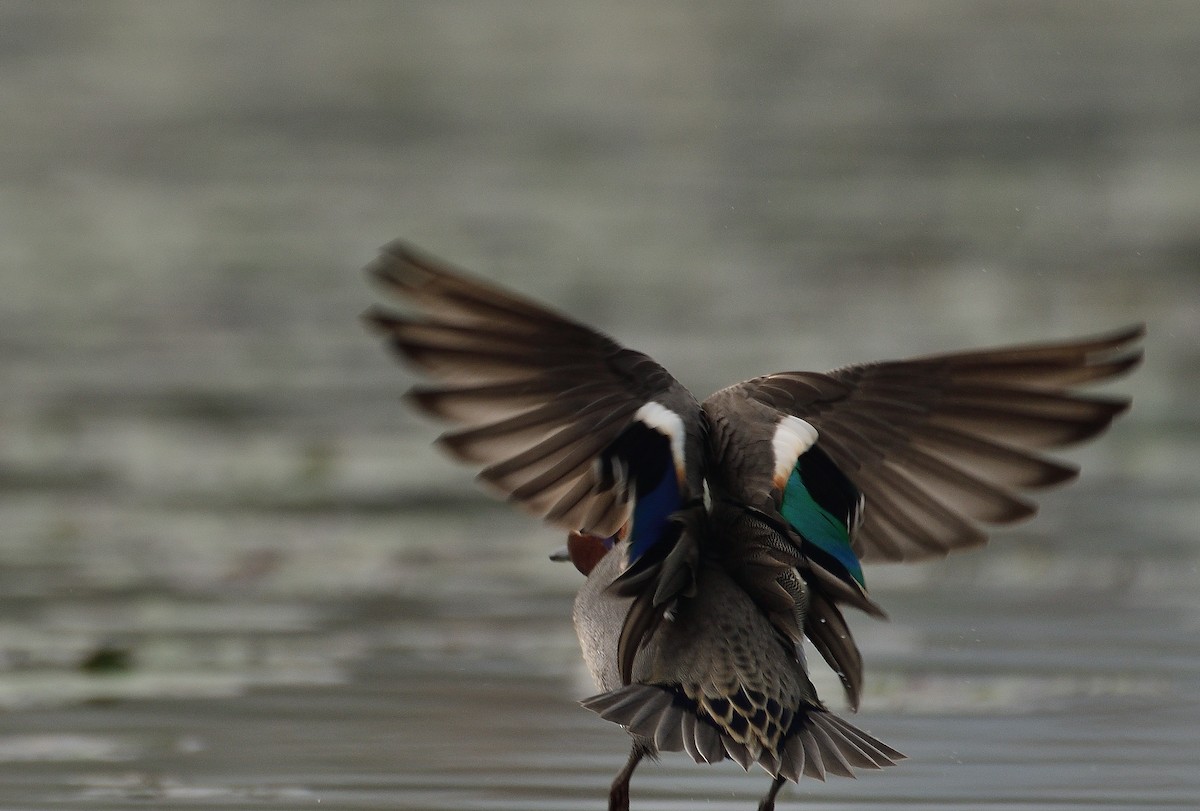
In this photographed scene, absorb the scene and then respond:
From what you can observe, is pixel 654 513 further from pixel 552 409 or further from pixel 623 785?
pixel 623 785

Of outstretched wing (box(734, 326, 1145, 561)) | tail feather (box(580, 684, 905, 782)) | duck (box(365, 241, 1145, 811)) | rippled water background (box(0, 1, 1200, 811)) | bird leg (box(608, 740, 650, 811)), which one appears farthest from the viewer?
rippled water background (box(0, 1, 1200, 811))

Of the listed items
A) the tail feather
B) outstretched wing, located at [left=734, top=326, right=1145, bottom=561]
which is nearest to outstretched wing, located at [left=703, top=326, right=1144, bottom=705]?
outstretched wing, located at [left=734, top=326, right=1145, bottom=561]

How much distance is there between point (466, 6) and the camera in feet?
107

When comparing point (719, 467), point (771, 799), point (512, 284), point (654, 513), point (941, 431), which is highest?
point (512, 284)

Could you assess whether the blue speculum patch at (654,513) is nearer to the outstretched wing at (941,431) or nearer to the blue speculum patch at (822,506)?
the blue speculum patch at (822,506)

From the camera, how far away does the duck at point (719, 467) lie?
5.61 metres

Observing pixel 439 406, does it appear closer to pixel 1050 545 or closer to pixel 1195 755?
pixel 1195 755

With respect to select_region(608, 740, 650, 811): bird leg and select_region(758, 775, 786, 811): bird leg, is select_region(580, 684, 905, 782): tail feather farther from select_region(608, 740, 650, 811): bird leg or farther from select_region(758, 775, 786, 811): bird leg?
select_region(608, 740, 650, 811): bird leg

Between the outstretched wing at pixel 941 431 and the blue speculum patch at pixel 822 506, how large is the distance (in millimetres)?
127

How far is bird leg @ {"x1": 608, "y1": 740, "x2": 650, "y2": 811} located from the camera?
A: 247 inches

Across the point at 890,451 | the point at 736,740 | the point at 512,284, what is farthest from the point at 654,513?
the point at 512,284

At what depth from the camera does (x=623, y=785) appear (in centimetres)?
634

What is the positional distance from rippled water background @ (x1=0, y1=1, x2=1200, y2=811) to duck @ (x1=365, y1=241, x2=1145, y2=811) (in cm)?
94

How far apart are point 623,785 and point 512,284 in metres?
8.94
